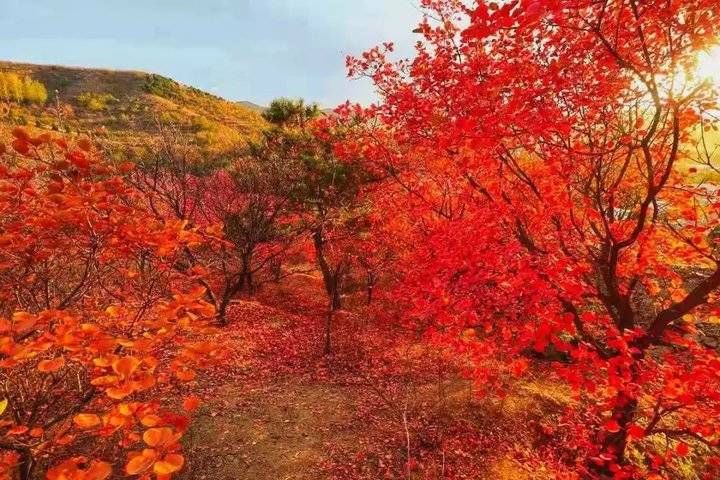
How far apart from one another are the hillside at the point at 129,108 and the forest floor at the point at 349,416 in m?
35.5

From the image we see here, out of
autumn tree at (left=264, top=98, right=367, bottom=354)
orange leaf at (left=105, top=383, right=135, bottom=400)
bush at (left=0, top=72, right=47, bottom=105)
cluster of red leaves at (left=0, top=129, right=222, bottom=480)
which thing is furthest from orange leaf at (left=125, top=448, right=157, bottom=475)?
bush at (left=0, top=72, right=47, bottom=105)

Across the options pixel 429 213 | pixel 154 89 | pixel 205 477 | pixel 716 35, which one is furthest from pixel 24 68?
pixel 716 35

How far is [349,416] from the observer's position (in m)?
10.3

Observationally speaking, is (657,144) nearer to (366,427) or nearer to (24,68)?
(366,427)

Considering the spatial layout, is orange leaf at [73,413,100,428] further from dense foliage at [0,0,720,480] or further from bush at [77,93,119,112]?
bush at [77,93,119,112]

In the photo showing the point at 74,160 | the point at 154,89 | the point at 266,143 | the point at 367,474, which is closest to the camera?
the point at 74,160

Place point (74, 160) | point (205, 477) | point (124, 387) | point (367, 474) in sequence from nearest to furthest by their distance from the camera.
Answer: point (124, 387) → point (74, 160) → point (205, 477) → point (367, 474)

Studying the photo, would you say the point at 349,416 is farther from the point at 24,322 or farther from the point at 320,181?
the point at 320,181

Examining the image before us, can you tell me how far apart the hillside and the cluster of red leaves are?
40.4 metres

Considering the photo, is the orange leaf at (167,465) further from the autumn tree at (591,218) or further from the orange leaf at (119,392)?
the autumn tree at (591,218)

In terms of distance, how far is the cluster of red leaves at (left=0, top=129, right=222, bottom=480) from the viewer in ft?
10.4

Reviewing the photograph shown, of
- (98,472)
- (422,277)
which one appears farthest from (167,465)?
(422,277)

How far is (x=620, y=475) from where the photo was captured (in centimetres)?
782

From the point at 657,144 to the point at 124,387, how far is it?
9.42m
